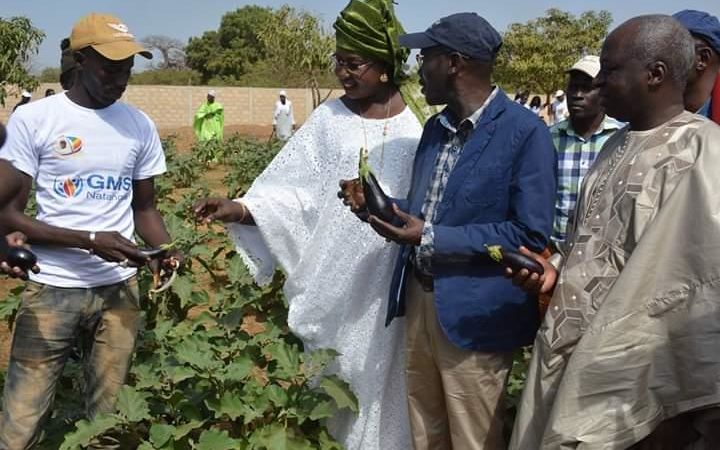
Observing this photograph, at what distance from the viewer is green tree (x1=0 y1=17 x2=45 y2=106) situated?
12219 mm

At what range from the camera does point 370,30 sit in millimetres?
3037

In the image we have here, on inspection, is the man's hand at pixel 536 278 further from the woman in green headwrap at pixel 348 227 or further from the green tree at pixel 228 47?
the green tree at pixel 228 47

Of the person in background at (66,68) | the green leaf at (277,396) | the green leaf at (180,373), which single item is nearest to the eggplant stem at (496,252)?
the green leaf at (277,396)

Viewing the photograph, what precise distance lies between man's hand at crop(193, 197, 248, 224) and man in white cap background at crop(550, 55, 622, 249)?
151cm

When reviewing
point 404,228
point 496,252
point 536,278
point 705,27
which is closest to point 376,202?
point 404,228

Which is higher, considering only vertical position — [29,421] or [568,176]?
[568,176]

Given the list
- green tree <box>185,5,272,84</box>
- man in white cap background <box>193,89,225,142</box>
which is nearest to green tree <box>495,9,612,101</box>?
man in white cap background <box>193,89,225,142</box>

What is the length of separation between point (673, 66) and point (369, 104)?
4.57ft

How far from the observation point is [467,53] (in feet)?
8.64

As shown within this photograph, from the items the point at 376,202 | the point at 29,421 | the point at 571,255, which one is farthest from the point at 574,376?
the point at 29,421

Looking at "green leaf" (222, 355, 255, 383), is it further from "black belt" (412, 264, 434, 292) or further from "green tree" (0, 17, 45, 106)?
"green tree" (0, 17, 45, 106)

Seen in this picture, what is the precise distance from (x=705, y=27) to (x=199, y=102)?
3009cm

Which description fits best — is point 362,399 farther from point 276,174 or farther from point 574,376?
point 574,376

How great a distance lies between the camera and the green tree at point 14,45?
1222cm
